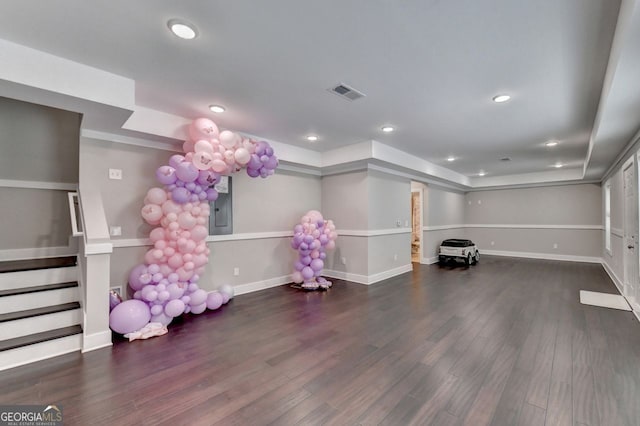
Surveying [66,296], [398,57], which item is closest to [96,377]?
[66,296]

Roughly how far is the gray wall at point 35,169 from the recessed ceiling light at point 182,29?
120 inches

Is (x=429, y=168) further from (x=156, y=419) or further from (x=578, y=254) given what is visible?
(x=156, y=419)

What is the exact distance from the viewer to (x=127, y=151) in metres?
3.71

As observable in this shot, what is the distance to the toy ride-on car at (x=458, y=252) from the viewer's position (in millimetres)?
7520

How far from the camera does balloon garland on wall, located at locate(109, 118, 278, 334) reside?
3363mm

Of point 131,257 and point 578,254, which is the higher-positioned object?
point 131,257

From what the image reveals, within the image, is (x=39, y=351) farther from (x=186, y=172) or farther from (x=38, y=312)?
(x=186, y=172)

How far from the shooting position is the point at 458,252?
24.7ft

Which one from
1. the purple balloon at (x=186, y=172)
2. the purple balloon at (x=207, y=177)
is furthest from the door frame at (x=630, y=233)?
the purple balloon at (x=186, y=172)

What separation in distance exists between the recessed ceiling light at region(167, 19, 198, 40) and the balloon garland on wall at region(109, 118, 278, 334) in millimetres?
1442

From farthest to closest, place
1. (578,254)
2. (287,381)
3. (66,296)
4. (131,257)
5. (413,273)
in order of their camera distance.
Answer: (578,254) → (413,273) → (131,257) → (66,296) → (287,381)

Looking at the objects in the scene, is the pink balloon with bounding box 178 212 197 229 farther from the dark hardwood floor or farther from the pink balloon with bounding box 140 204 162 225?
the dark hardwood floor

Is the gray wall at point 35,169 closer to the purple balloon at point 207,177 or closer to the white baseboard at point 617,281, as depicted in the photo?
the purple balloon at point 207,177

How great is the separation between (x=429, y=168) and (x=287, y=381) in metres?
5.88
